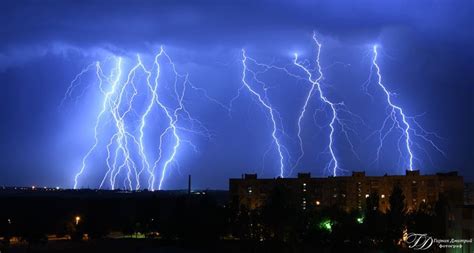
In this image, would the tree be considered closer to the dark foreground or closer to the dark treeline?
the dark treeline

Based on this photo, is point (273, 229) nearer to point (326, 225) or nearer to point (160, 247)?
point (326, 225)

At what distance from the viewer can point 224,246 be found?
28172 millimetres

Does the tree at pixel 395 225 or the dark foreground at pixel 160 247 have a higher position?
the tree at pixel 395 225

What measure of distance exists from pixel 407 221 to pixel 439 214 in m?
2.42

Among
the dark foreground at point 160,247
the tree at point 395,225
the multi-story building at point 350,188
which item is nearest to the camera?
the dark foreground at point 160,247
